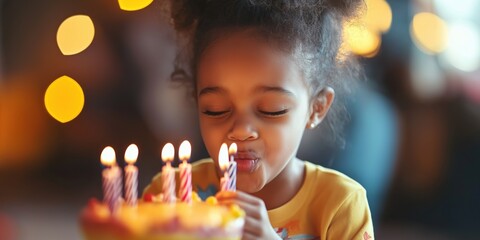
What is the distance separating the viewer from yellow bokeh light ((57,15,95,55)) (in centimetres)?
306

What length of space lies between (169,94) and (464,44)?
54.3 inches

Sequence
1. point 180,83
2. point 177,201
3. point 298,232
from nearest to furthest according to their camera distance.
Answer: point 177,201
point 298,232
point 180,83

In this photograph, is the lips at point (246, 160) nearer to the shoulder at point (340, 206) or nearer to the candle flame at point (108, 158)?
the shoulder at point (340, 206)

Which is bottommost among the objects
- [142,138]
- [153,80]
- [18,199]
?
[18,199]

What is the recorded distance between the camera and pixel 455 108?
10.8 ft

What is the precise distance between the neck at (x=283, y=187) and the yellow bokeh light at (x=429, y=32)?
77.3 inches

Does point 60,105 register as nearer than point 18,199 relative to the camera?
Yes

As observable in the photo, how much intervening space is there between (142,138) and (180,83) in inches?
66.8

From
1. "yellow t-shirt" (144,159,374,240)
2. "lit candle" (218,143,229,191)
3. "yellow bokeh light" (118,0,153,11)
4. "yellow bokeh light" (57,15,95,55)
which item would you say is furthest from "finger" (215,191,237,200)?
"yellow bokeh light" (57,15,95,55)

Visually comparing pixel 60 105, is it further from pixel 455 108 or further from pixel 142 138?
pixel 455 108

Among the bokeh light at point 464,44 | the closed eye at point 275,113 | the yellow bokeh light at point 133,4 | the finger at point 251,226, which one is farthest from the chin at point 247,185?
the bokeh light at point 464,44

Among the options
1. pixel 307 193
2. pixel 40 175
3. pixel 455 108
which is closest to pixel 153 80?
pixel 40 175

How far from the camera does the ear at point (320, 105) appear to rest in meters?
1.40

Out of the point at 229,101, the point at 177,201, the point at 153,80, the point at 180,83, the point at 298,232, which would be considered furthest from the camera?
the point at 153,80
